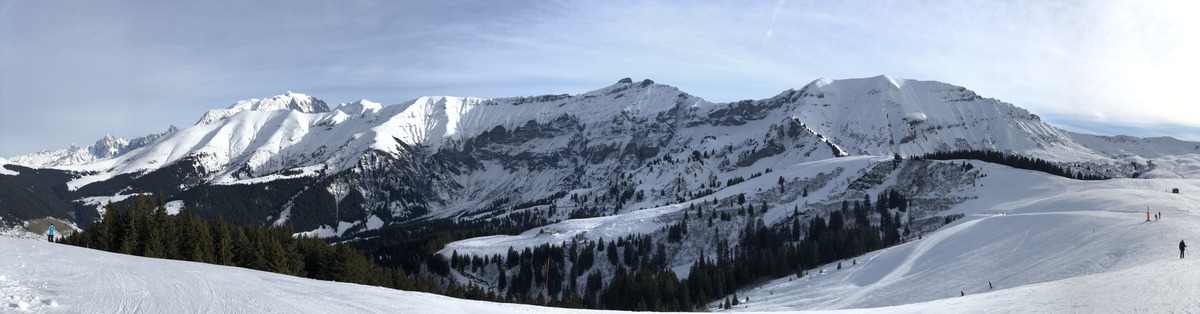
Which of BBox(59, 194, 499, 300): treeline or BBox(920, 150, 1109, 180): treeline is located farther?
BBox(920, 150, 1109, 180): treeline

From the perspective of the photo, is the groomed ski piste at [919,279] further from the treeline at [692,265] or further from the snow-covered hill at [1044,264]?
the treeline at [692,265]

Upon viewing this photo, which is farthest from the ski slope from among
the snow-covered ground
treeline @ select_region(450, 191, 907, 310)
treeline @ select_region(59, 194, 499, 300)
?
treeline @ select_region(59, 194, 499, 300)

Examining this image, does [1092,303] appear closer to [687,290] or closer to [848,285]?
[848,285]

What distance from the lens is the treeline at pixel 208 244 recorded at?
179ft

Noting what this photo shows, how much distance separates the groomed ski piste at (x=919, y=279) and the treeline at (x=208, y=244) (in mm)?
25599

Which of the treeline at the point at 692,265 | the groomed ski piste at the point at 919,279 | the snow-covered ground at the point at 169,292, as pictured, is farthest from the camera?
the treeline at the point at 692,265

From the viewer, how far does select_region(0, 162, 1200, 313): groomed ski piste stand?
69.3ft

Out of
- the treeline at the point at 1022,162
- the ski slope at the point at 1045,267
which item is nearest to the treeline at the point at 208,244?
the ski slope at the point at 1045,267

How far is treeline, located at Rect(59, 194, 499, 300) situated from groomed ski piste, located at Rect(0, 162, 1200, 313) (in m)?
25.6

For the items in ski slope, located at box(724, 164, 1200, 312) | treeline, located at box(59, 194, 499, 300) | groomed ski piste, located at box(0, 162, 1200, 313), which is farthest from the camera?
treeline, located at box(59, 194, 499, 300)

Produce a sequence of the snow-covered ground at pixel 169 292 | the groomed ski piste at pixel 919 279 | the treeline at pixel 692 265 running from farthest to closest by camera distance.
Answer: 1. the treeline at pixel 692 265
2. the groomed ski piste at pixel 919 279
3. the snow-covered ground at pixel 169 292

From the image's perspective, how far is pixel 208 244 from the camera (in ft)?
187

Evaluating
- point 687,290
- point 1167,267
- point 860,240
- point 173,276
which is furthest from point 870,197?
point 173,276

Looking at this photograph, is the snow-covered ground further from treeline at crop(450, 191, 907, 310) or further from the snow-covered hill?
treeline at crop(450, 191, 907, 310)
